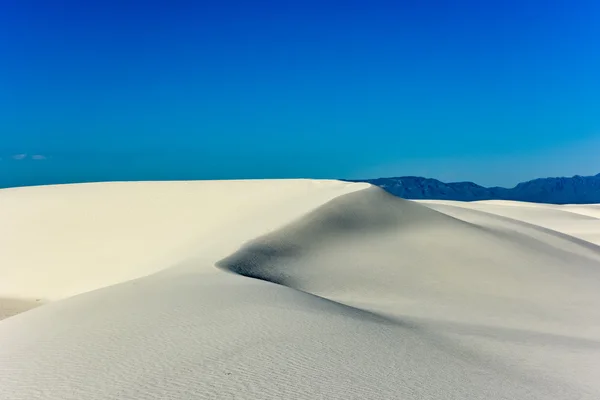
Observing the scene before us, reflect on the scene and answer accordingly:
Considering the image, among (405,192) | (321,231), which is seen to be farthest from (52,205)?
(405,192)

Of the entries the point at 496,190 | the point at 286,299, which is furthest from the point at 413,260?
the point at 496,190

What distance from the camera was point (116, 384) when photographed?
445 cm

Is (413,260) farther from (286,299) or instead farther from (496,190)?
(496,190)

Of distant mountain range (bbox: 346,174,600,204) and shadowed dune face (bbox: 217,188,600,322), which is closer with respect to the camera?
shadowed dune face (bbox: 217,188,600,322)

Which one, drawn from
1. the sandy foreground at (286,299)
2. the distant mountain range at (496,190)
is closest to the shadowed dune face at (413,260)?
the sandy foreground at (286,299)

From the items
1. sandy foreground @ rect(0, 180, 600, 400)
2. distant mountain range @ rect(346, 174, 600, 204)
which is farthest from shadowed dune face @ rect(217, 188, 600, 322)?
distant mountain range @ rect(346, 174, 600, 204)

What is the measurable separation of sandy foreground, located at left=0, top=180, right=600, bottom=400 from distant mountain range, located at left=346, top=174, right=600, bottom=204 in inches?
2865

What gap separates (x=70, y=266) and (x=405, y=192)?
8188cm

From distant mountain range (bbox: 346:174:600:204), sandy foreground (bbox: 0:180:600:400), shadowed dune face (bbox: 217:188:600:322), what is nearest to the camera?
sandy foreground (bbox: 0:180:600:400)

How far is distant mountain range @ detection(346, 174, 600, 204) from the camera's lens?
9612 centimetres

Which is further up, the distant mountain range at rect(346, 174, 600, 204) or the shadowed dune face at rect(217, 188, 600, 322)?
the distant mountain range at rect(346, 174, 600, 204)

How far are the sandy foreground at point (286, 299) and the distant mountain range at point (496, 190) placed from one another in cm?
7277

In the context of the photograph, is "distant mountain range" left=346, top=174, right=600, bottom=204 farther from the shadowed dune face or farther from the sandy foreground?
the shadowed dune face

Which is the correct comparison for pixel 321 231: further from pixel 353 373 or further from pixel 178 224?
pixel 353 373
